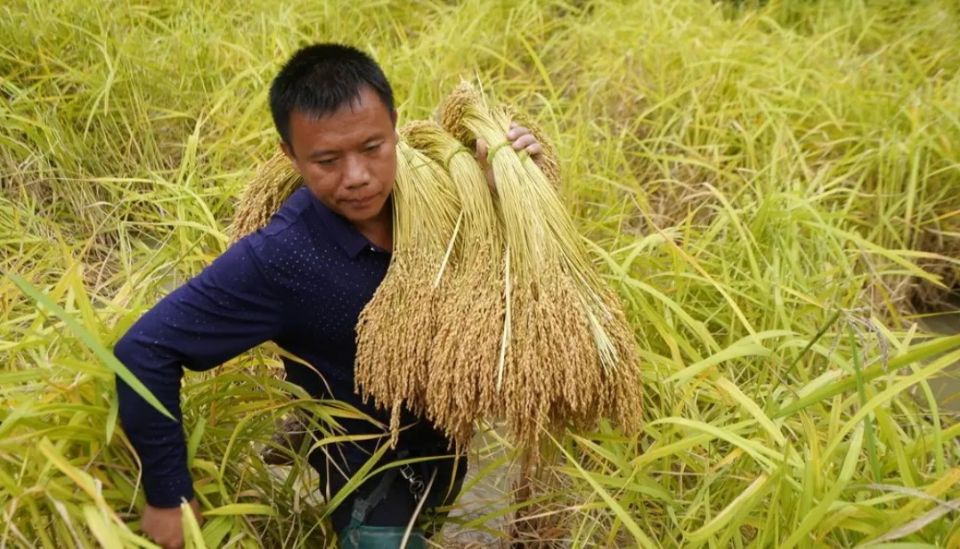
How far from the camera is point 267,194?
1.84m

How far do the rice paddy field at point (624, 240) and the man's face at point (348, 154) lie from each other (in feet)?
1.44

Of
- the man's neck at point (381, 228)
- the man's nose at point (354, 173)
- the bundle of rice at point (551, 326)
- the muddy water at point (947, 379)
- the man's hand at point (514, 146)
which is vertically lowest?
the muddy water at point (947, 379)

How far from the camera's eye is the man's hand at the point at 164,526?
1490mm

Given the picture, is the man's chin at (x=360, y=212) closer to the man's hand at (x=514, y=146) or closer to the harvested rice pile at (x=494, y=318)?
the harvested rice pile at (x=494, y=318)

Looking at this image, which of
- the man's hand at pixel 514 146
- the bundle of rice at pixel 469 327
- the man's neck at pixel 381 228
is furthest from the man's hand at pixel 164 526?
the man's hand at pixel 514 146

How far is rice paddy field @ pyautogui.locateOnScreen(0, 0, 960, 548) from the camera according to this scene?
60.7 inches

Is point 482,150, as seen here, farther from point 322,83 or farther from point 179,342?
point 179,342

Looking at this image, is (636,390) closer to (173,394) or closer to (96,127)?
(173,394)

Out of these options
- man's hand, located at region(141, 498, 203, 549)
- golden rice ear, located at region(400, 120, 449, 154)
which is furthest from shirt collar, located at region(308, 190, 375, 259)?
man's hand, located at region(141, 498, 203, 549)

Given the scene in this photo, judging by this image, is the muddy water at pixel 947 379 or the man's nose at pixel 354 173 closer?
the man's nose at pixel 354 173

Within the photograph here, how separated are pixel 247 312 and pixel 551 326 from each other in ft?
1.70

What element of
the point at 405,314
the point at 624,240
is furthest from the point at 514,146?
the point at 624,240

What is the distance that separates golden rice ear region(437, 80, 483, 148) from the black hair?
28 centimetres

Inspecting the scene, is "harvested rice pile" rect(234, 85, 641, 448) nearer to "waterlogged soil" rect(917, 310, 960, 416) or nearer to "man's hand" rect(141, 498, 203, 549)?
"man's hand" rect(141, 498, 203, 549)
